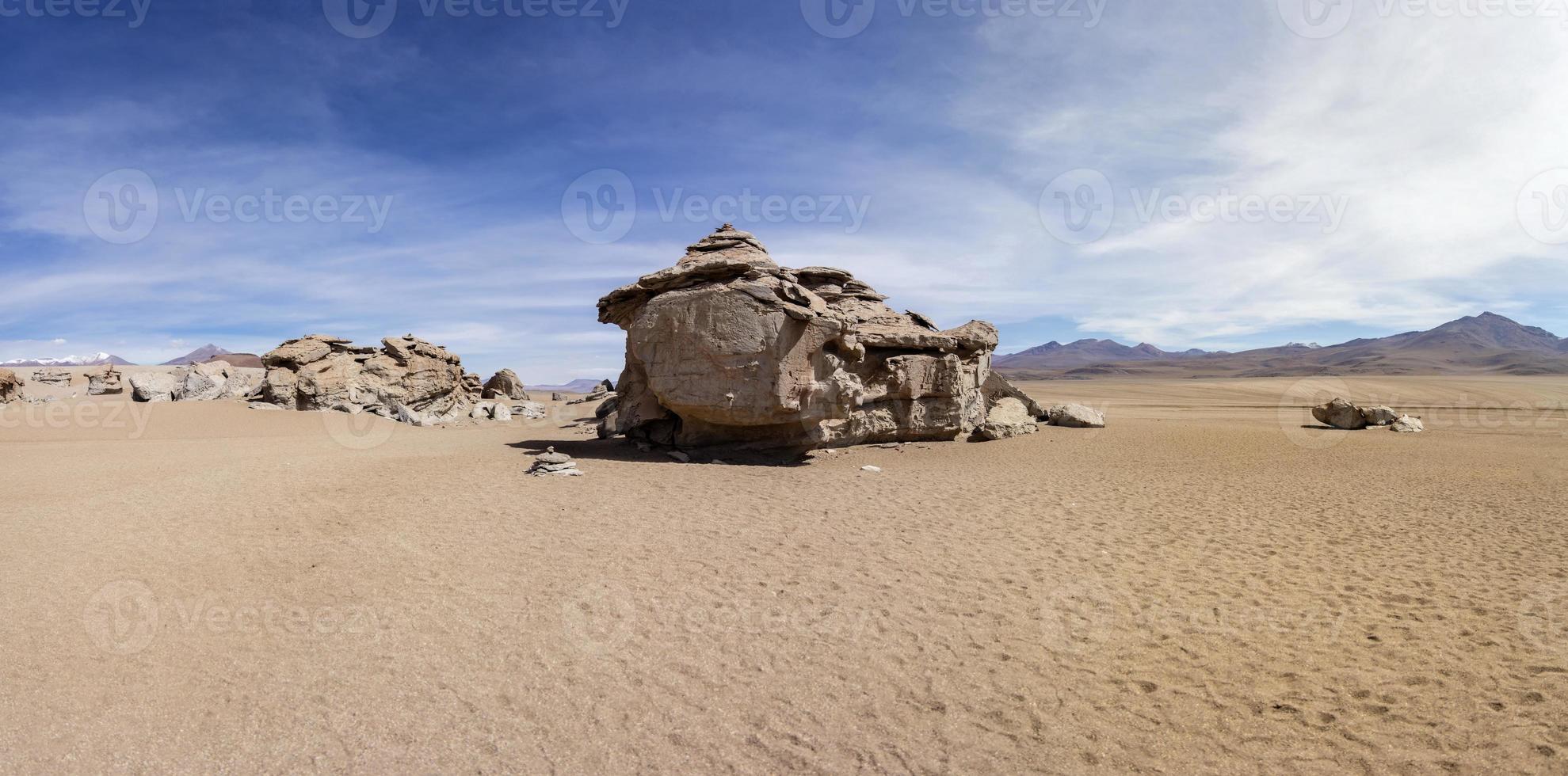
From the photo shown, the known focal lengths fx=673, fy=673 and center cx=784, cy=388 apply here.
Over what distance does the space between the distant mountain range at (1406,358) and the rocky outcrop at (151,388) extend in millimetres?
138588

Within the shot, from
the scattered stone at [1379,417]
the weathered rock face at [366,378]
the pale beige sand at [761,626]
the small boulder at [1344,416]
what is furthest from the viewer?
the weathered rock face at [366,378]

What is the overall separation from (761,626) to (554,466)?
305 inches

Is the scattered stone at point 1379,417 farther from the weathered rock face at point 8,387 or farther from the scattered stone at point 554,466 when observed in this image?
the weathered rock face at point 8,387

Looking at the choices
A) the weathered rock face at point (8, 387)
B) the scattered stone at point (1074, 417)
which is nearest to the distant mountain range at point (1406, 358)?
the scattered stone at point (1074, 417)

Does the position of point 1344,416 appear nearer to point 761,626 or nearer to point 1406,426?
point 1406,426

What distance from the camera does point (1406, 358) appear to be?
13850 centimetres

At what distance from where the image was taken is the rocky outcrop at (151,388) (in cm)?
2514

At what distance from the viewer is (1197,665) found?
5758mm

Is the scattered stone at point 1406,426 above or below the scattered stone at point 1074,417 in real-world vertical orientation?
below

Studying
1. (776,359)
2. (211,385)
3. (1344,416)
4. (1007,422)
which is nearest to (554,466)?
(776,359)

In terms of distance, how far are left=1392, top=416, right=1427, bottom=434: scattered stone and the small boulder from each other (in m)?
0.85

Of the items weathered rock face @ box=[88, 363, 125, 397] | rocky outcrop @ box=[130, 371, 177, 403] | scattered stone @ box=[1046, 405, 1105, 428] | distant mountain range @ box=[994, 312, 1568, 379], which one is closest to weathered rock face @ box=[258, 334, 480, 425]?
rocky outcrop @ box=[130, 371, 177, 403]

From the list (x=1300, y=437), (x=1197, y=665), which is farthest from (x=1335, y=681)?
(x=1300, y=437)

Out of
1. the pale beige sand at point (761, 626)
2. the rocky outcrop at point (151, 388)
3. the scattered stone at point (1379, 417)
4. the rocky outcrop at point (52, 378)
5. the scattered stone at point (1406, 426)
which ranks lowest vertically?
the pale beige sand at point (761, 626)
